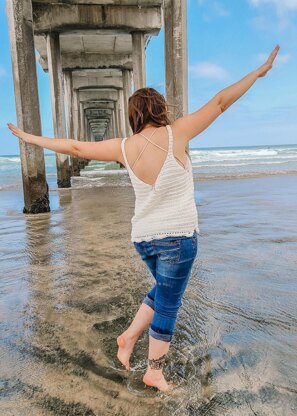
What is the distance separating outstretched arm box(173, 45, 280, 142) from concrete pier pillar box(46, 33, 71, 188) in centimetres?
1225

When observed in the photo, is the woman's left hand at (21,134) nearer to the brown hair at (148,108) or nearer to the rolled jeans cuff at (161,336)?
the brown hair at (148,108)

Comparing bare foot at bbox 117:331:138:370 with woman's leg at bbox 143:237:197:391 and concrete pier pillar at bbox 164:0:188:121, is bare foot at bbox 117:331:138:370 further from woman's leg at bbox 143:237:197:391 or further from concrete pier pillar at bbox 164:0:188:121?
concrete pier pillar at bbox 164:0:188:121

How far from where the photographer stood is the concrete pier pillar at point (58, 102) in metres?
13.8

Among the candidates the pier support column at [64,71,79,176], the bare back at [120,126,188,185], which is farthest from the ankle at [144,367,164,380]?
the pier support column at [64,71,79,176]

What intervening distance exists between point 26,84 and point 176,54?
397cm

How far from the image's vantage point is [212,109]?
2.01 m

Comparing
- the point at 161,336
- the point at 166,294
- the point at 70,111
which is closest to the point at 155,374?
the point at 161,336

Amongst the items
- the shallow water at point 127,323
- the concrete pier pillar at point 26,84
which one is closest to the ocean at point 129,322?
the shallow water at point 127,323

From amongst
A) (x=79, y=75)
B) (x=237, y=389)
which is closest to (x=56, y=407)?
(x=237, y=389)

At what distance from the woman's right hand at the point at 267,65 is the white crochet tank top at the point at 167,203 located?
22.4 inches

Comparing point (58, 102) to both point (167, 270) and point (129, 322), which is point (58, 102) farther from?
point (167, 270)

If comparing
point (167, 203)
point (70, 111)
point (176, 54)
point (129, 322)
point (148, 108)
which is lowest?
point (129, 322)

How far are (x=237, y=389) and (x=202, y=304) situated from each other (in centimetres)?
111

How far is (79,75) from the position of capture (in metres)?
22.8
